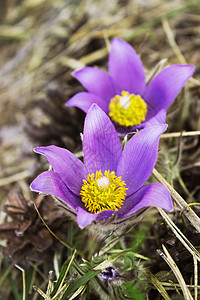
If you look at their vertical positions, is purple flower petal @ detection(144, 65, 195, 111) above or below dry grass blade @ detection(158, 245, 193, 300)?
above

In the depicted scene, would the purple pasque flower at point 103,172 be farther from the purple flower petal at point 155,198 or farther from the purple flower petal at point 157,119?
the purple flower petal at point 157,119

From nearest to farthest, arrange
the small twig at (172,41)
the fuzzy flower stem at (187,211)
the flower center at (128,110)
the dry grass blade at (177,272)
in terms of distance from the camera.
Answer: the dry grass blade at (177,272), the fuzzy flower stem at (187,211), the flower center at (128,110), the small twig at (172,41)

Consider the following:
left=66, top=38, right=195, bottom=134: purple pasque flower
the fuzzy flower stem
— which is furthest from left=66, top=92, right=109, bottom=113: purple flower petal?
the fuzzy flower stem

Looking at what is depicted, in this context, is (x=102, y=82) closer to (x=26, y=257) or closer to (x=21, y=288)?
(x=26, y=257)

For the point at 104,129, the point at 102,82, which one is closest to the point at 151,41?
the point at 102,82

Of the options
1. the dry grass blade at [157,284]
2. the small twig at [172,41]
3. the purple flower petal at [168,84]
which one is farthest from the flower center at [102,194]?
the small twig at [172,41]

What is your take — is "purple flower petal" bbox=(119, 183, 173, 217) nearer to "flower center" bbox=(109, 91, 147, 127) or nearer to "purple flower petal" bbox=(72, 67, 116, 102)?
"flower center" bbox=(109, 91, 147, 127)

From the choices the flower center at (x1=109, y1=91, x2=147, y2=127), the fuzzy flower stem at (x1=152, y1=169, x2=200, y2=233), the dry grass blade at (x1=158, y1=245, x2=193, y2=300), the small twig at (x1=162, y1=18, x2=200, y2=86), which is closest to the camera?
the dry grass blade at (x1=158, y1=245, x2=193, y2=300)
